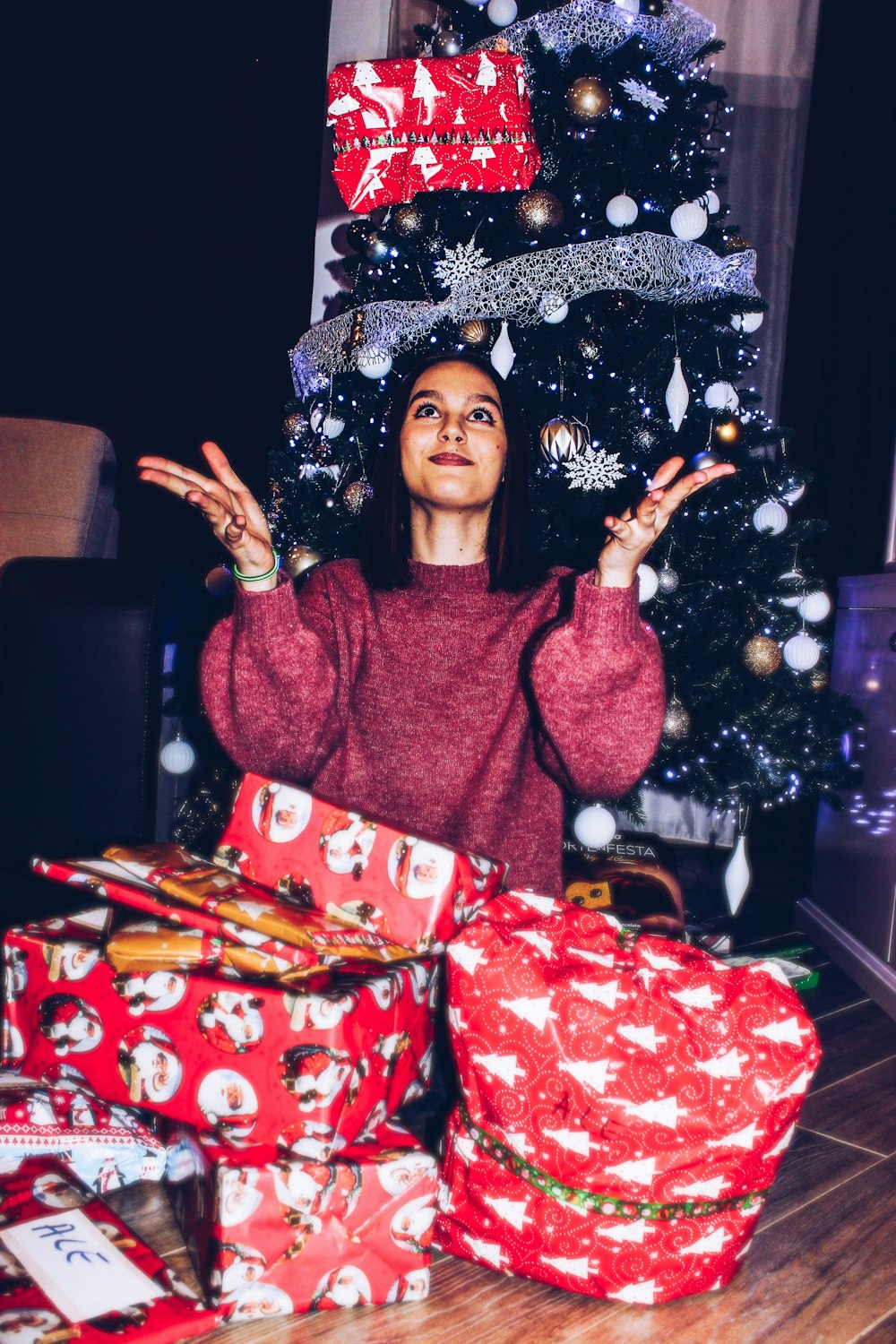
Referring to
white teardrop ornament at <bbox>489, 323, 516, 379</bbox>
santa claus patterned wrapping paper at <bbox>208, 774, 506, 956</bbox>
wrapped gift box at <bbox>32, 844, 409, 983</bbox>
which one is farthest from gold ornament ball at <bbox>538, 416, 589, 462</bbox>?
wrapped gift box at <bbox>32, 844, 409, 983</bbox>

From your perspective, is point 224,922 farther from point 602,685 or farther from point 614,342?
point 614,342

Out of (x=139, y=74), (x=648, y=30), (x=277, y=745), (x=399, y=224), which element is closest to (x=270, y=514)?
(x=399, y=224)

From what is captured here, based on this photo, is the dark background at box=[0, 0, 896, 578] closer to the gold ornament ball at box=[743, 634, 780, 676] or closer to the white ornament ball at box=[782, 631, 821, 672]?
the white ornament ball at box=[782, 631, 821, 672]

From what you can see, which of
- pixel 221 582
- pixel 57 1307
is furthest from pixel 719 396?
pixel 57 1307

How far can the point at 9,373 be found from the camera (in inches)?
99.3

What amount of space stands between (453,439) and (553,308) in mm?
554

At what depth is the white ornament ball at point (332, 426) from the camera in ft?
6.57

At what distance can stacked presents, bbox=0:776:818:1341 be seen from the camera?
809mm

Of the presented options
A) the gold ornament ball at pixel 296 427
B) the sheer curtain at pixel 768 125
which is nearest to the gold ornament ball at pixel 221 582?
the gold ornament ball at pixel 296 427

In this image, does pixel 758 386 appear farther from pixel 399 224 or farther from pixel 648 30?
pixel 399 224

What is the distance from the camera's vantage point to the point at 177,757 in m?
1.88

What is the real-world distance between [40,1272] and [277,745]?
68 centimetres

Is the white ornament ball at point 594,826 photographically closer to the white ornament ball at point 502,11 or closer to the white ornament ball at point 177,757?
the white ornament ball at point 177,757

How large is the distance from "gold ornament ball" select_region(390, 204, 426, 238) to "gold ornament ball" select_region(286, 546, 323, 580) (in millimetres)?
670
